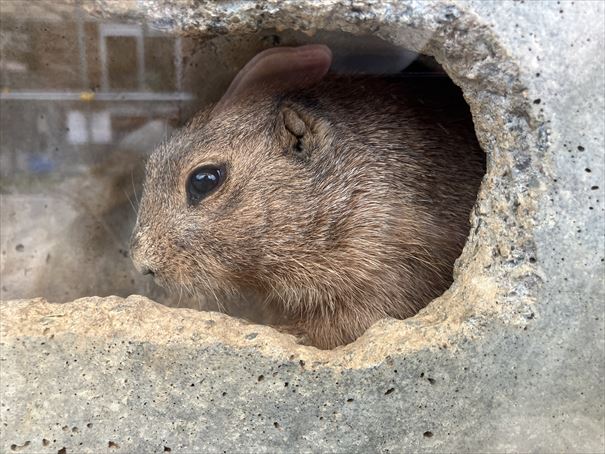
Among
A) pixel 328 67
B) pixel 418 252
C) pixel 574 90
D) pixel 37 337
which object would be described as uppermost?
pixel 574 90

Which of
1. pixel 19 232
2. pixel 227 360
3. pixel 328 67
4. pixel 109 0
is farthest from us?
pixel 19 232

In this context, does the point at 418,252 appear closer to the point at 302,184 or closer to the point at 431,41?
the point at 302,184

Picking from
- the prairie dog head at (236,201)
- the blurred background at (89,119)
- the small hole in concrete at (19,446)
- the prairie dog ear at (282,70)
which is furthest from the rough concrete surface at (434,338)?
the prairie dog ear at (282,70)

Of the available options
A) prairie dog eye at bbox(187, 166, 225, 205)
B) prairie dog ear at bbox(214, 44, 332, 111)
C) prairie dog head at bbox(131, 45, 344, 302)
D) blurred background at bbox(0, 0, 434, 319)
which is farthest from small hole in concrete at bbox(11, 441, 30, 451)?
prairie dog ear at bbox(214, 44, 332, 111)

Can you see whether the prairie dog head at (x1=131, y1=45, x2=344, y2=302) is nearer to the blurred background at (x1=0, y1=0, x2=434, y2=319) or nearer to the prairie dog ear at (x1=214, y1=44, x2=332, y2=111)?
the prairie dog ear at (x1=214, y1=44, x2=332, y2=111)

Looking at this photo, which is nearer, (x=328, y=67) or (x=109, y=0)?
(x=109, y=0)

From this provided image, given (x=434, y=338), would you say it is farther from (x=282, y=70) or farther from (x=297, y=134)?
(x=282, y=70)

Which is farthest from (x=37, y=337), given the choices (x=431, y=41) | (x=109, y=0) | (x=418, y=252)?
(x=431, y=41)
